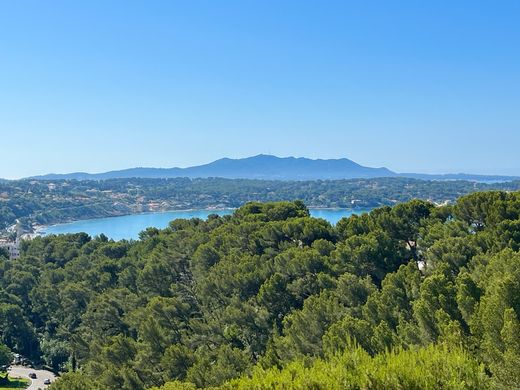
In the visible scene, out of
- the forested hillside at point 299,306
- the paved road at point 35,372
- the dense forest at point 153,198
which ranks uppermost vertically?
the forested hillside at point 299,306

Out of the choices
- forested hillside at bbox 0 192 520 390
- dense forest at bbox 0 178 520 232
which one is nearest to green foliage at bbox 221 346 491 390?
forested hillside at bbox 0 192 520 390

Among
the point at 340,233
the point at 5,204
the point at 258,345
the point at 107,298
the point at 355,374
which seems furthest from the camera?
the point at 5,204

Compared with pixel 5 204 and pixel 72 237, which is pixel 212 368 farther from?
pixel 5 204

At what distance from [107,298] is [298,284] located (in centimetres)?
1209

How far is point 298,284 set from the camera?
22.4 m

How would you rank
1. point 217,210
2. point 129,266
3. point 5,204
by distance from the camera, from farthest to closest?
point 217,210 → point 5,204 → point 129,266

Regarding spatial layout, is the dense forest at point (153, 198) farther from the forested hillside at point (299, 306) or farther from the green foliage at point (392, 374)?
the green foliage at point (392, 374)

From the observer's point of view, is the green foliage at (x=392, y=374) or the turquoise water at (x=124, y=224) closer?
the green foliage at (x=392, y=374)

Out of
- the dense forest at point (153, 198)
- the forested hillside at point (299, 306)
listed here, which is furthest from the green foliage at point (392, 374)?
the dense forest at point (153, 198)

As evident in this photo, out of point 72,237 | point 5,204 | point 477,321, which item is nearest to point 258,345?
point 477,321

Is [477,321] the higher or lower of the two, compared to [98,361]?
higher

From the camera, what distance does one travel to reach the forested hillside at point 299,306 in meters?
11.2

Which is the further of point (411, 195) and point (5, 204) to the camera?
point (411, 195)

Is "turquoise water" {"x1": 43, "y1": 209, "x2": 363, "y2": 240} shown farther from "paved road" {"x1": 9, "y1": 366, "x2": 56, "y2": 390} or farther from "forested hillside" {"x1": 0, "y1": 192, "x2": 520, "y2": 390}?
"forested hillside" {"x1": 0, "y1": 192, "x2": 520, "y2": 390}
